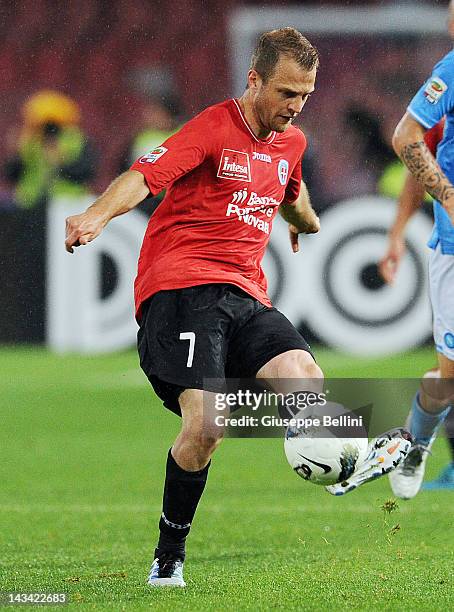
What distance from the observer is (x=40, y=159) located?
14.8 meters

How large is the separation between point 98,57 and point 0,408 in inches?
518

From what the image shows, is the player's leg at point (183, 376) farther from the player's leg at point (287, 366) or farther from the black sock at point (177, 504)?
the player's leg at point (287, 366)

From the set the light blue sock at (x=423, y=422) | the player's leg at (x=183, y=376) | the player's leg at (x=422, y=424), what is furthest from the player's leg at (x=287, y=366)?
the light blue sock at (x=423, y=422)

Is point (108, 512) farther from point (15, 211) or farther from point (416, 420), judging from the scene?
point (15, 211)

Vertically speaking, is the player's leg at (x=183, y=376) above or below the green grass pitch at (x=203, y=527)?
above

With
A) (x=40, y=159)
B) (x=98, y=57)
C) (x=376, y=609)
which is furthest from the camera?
(x=98, y=57)

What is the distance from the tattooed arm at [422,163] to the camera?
5.93 m

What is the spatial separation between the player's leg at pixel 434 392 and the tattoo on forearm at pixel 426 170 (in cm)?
60

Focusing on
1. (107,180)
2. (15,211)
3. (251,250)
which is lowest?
(107,180)

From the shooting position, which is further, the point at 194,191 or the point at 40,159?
the point at 40,159

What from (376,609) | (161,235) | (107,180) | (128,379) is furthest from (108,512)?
(107,180)

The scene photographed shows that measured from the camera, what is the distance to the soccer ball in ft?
15.8

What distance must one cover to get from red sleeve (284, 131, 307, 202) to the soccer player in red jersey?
190 millimetres

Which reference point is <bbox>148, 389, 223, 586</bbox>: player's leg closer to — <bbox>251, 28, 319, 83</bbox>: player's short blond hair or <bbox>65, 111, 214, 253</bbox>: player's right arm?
<bbox>65, 111, 214, 253</bbox>: player's right arm
